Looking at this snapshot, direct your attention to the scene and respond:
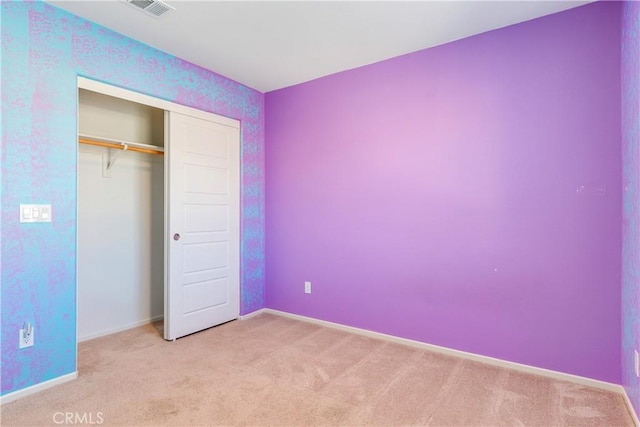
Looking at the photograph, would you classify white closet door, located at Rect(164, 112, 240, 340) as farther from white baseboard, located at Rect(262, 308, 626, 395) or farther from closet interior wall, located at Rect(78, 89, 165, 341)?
white baseboard, located at Rect(262, 308, 626, 395)

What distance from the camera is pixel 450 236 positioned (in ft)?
9.09

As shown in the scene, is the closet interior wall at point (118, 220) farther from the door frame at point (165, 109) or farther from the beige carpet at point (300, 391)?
the door frame at point (165, 109)

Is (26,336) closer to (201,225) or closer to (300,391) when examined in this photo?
(201,225)

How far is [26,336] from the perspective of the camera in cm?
216

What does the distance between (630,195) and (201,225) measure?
329cm

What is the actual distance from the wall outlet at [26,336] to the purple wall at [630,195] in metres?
3.58

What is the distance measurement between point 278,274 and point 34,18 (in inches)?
115

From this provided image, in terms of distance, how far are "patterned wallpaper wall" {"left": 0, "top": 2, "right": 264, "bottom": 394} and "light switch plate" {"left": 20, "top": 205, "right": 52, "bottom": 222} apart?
3 cm

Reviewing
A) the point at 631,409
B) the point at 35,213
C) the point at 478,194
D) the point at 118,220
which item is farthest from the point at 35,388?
the point at 631,409

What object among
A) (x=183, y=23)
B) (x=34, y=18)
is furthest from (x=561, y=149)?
(x=34, y=18)

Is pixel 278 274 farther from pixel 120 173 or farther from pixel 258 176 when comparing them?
pixel 120 173

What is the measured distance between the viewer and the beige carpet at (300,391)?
190 cm

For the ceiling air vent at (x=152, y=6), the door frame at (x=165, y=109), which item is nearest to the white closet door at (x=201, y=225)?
the door frame at (x=165, y=109)

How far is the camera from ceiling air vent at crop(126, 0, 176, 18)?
2.23 metres
